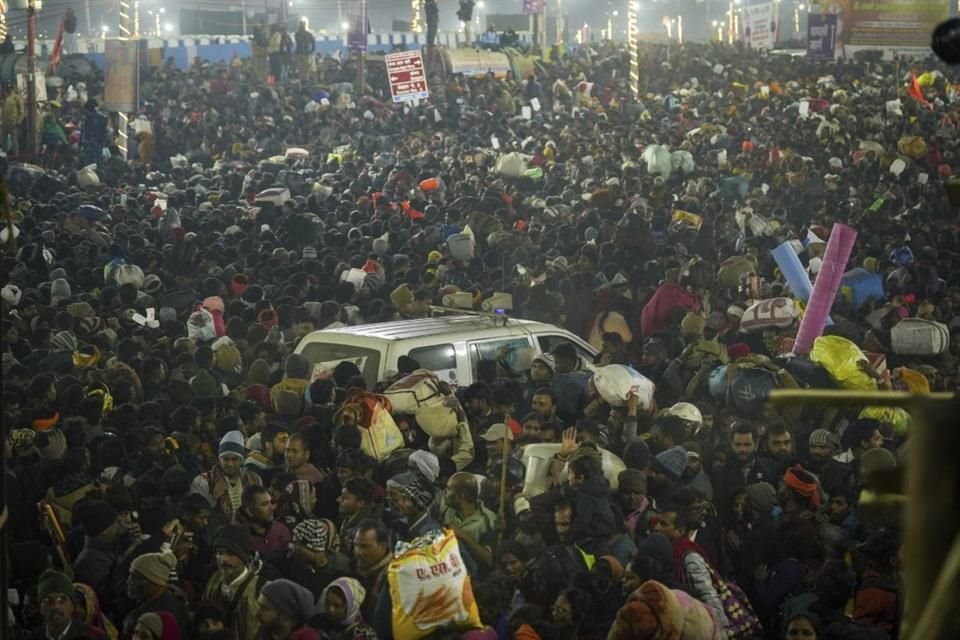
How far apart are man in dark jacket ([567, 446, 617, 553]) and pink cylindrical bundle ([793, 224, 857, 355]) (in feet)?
12.0

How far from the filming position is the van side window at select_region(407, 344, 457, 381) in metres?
9.27

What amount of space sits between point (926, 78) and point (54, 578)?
24.5 metres

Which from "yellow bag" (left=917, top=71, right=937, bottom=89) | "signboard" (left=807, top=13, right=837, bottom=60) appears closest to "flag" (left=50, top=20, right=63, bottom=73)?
"signboard" (left=807, top=13, right=837, bottom=60)

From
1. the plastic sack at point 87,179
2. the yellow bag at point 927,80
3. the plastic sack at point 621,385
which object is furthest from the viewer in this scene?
the yellow bag at point 927,80

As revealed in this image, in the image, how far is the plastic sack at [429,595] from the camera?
549 centimetres

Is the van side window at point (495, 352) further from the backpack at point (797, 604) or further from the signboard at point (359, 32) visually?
the signboard at point (359, 32)

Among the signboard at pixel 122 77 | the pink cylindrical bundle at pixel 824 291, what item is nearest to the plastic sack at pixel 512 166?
the signboard at pixel 122 77

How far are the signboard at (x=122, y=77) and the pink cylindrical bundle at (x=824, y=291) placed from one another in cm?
1625

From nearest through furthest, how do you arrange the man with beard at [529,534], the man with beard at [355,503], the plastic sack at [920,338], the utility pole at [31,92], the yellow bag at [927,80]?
1. the man with beard at [529,534]
2. the man with beard at [355,503]
3. the plastic sack at [920,338]
4. the utility pole at [31,92]
5. the yellow bag at [927,80]

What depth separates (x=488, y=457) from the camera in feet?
25.9

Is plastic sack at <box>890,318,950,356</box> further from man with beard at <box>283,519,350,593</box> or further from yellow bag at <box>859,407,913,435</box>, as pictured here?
man with beard at <box>283,519,350,593</box>

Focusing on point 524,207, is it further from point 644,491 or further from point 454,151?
point 644,491

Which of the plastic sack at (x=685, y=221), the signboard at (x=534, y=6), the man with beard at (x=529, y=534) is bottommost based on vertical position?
the man with beard at (x=529, y=534)

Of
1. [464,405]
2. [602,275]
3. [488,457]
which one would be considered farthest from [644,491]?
[602,275]
